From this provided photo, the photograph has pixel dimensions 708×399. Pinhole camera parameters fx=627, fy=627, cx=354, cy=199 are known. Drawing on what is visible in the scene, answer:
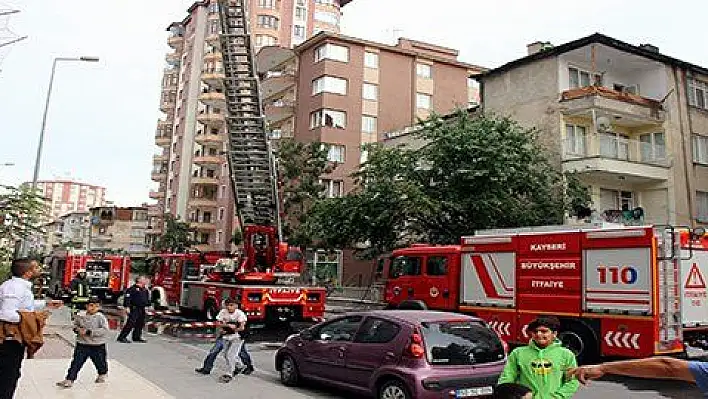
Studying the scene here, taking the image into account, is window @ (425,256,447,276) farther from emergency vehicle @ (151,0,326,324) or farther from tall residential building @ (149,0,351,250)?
tall residential building @ (149,0,351,250)

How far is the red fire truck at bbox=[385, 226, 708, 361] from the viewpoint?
1193cm

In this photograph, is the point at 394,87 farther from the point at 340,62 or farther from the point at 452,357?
the point at 452,357

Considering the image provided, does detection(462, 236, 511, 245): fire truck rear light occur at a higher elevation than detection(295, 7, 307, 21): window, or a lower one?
lower

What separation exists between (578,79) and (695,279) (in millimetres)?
18104

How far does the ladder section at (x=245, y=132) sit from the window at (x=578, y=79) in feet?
54.4

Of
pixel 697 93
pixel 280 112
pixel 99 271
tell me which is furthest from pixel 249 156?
pixel 280 112

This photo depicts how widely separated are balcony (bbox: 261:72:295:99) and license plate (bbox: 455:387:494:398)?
41369mm

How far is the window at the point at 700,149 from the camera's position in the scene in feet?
97.2

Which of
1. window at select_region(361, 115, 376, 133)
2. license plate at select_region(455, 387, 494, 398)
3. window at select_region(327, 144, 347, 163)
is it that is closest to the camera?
license plate at select_region(455, 387, 494, 398)

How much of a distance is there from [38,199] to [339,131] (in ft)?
90.5

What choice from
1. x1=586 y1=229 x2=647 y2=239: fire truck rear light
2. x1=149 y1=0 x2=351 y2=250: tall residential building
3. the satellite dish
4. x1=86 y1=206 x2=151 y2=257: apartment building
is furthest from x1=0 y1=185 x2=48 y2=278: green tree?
x1=86 y1=206 x2=151 y2=257: apartment building

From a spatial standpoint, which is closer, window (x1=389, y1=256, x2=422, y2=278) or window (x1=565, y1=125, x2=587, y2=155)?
window (x1=389, y1=256, x2=422, y2=278)

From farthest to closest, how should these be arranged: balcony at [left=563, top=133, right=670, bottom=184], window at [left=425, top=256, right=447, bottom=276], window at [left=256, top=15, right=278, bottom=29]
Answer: window at [left=256, top=15, right=278, bottom=29] < balcony at [left=563, top=133, right=670, bottom=184] < window at [left=425, top=256, right=447, bottom=276]

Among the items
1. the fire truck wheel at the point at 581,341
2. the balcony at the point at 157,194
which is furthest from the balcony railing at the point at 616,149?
the balcony at the point at 157,194
